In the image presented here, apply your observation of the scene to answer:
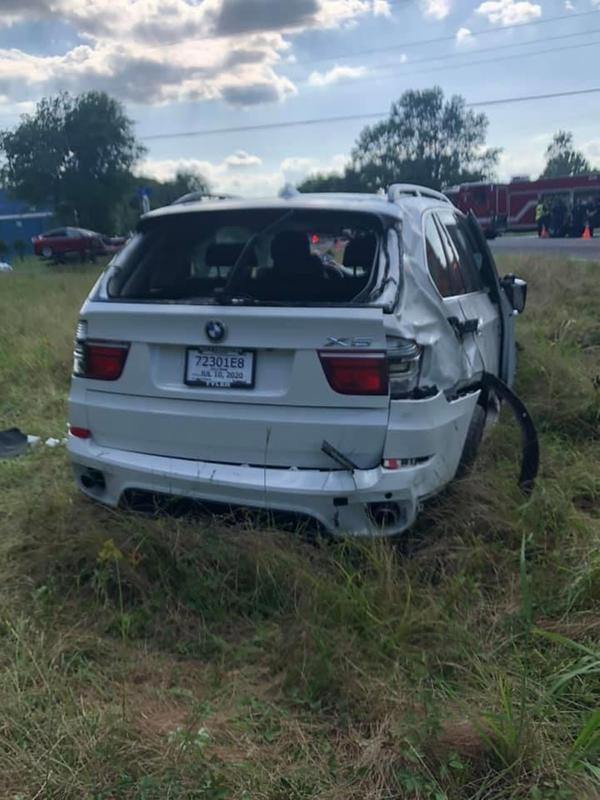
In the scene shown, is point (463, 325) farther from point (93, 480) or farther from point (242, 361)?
point (93, 480)

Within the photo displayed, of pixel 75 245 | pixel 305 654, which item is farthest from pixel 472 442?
pixel 75 245

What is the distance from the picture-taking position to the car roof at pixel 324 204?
3.39 meters

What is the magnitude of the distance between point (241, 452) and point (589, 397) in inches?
127

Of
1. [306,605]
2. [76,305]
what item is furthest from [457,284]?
[76,305]

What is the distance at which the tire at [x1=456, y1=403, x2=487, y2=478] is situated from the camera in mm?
3777

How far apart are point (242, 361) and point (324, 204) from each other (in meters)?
0.84

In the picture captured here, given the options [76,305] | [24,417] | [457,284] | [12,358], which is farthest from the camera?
[76,305]

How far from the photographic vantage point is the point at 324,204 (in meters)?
3.44

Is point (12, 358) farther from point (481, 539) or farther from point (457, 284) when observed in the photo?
point (481, 539)

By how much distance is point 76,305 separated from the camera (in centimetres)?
1311

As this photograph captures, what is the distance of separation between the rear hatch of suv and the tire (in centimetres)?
88

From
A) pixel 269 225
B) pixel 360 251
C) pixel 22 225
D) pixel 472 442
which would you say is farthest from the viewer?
pixel 22 225

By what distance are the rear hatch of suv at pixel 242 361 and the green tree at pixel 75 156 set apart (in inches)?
1655

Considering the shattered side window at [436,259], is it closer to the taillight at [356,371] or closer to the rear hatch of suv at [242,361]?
the rear hatch of suv at [242,361]
